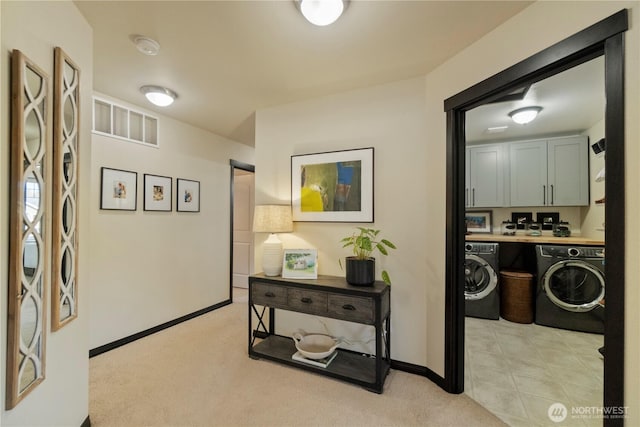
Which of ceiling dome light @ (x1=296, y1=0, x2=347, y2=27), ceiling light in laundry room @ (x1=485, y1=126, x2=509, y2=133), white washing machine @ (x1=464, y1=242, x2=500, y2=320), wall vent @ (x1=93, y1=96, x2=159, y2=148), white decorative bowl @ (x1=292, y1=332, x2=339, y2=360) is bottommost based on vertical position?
white decorative bowl @ (x1=292, y1=332, x2=339, y2=360)

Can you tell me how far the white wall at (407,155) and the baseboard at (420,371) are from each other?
43 millimetres

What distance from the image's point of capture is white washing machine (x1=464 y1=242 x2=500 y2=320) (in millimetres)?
3412

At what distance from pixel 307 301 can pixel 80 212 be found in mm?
1594

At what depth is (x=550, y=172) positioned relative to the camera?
3562 millimetres

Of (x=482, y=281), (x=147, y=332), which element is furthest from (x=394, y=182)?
(x=147, y=332)

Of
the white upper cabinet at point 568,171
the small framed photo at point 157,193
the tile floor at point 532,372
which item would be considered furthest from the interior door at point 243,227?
the white upper cabinet at point 568,171

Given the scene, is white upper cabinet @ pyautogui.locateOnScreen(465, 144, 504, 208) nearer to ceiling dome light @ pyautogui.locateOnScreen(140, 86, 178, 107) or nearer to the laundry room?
the laundry room

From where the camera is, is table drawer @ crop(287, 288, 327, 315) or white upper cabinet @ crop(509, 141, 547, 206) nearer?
table drawer @ crop(287, 288, 327, 315)

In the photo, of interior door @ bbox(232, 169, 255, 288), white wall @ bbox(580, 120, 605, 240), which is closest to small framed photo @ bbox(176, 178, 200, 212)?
interior door @ bbox(232, 169, 255, 288)

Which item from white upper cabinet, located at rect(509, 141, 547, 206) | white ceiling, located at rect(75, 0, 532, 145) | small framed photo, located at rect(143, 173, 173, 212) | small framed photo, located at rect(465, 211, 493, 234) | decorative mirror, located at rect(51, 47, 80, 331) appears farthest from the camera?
small framed photo, located at rect(465, 211, 493, 234)

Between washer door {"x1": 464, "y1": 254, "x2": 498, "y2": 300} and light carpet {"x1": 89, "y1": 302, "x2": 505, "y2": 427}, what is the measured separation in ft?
5.97

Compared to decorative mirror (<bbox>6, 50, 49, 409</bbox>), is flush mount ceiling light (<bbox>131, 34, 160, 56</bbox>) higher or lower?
higher

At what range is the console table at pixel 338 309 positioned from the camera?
198 centimetres

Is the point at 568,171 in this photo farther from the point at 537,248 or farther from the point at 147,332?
the point at 147,332
